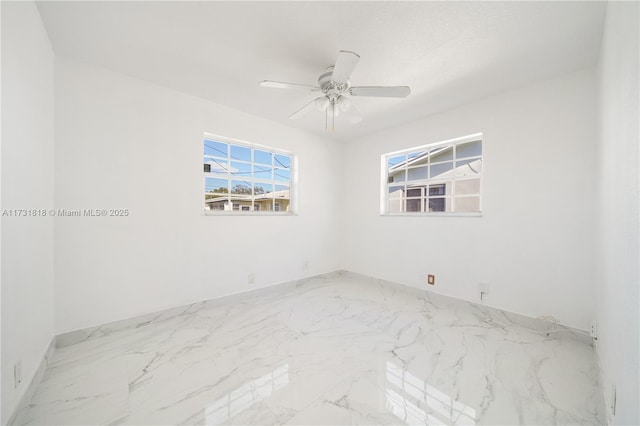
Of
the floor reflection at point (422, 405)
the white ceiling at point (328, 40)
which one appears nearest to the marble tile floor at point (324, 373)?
the floor reflection at point (422, 405)

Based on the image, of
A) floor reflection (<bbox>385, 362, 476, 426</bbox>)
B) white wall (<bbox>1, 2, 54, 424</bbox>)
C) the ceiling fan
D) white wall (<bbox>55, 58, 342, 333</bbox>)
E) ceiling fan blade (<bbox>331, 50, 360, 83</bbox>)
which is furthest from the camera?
white wall (<bbox>55, 58, 342, 333</bbox>)

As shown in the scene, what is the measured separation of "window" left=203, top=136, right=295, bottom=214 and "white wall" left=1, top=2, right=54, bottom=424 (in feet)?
4.48

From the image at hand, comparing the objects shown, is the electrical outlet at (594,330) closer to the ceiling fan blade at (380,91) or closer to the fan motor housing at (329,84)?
the ceiling fan blade at (380,91)

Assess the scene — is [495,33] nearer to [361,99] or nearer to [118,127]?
[361,99]

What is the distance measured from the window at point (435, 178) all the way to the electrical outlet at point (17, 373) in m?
3.82

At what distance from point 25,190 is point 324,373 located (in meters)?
2.26

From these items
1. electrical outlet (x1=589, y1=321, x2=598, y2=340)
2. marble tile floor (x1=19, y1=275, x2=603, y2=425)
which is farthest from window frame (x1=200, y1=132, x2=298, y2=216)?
electrical outlet (x1=589, y1=321, x2=598, y2=340)

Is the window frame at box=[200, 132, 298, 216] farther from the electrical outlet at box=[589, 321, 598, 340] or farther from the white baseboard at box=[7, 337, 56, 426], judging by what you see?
the electrical outlet at box=[589, 321, 598, 340]

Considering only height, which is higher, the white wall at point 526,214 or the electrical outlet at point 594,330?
the white wall at point 526,214

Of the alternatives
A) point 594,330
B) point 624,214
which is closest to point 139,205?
point 624,214

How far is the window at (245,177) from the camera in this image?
3072 millimetres

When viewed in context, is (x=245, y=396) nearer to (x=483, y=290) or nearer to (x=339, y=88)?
(x=339, y=88)

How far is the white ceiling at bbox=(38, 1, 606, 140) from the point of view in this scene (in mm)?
1591

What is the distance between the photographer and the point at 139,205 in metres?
2.45
